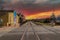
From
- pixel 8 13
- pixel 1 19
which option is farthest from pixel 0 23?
pixel 8 13

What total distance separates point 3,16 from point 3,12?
116 inches

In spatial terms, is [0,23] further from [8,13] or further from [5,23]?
[8,13]

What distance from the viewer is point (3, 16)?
7438 centimetres

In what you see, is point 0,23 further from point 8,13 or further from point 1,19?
point 8,13

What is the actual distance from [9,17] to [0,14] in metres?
4.06

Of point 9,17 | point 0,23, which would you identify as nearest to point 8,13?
point 9,17

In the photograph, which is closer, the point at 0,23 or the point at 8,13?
the point at 0,23

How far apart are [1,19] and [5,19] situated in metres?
1.78

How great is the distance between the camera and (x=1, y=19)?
73375 mm

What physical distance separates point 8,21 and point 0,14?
4.25m

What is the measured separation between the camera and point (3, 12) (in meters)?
76.8

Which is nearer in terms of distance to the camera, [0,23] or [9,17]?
[0,23]

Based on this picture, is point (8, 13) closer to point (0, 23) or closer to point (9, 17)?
point (9, 17)

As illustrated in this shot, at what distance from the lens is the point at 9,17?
77000 millimetres
